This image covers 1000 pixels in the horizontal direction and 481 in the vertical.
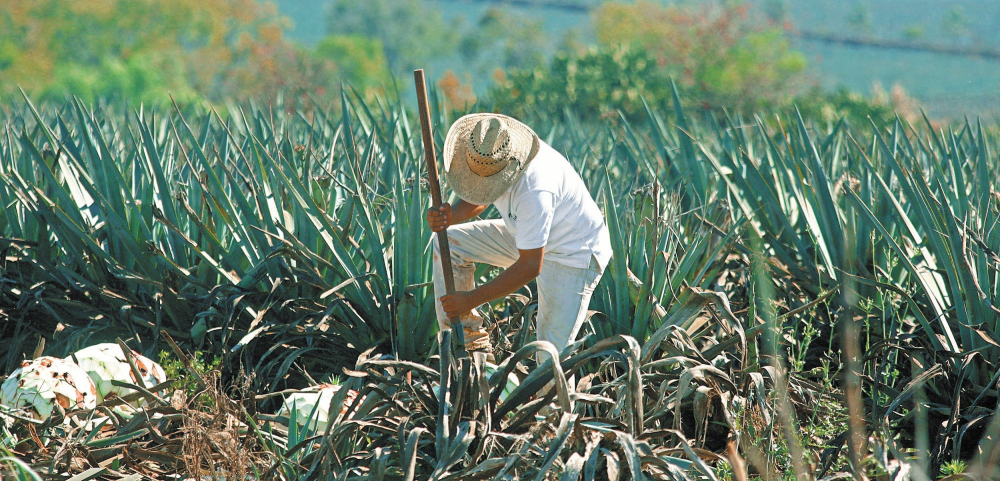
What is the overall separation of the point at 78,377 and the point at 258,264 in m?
0.67

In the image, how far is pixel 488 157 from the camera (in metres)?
2.43

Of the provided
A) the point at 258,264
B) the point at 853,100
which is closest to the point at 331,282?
the point at 258,264

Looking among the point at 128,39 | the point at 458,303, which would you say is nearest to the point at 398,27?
the point at 128,39

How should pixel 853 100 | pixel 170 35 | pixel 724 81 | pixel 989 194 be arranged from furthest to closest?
pixel 170 35
pixel 724 81
pixel 853 100
pixel 989 194

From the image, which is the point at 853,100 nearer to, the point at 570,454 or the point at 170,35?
the point at 570,454

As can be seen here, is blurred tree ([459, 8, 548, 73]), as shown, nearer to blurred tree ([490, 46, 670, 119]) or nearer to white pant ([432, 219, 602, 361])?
blurred tree ([490, 46, 670, 119])

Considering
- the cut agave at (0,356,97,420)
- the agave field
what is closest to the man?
the agave field

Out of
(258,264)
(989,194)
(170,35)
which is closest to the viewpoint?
(258,264)

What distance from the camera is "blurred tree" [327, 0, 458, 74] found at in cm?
7175

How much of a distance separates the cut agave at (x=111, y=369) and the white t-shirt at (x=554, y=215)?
1.24 metres

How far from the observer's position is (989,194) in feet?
10.3

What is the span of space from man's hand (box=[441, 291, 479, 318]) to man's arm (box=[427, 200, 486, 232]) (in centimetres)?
20

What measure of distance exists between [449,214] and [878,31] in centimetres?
7804

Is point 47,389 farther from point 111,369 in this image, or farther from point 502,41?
point 502,41
